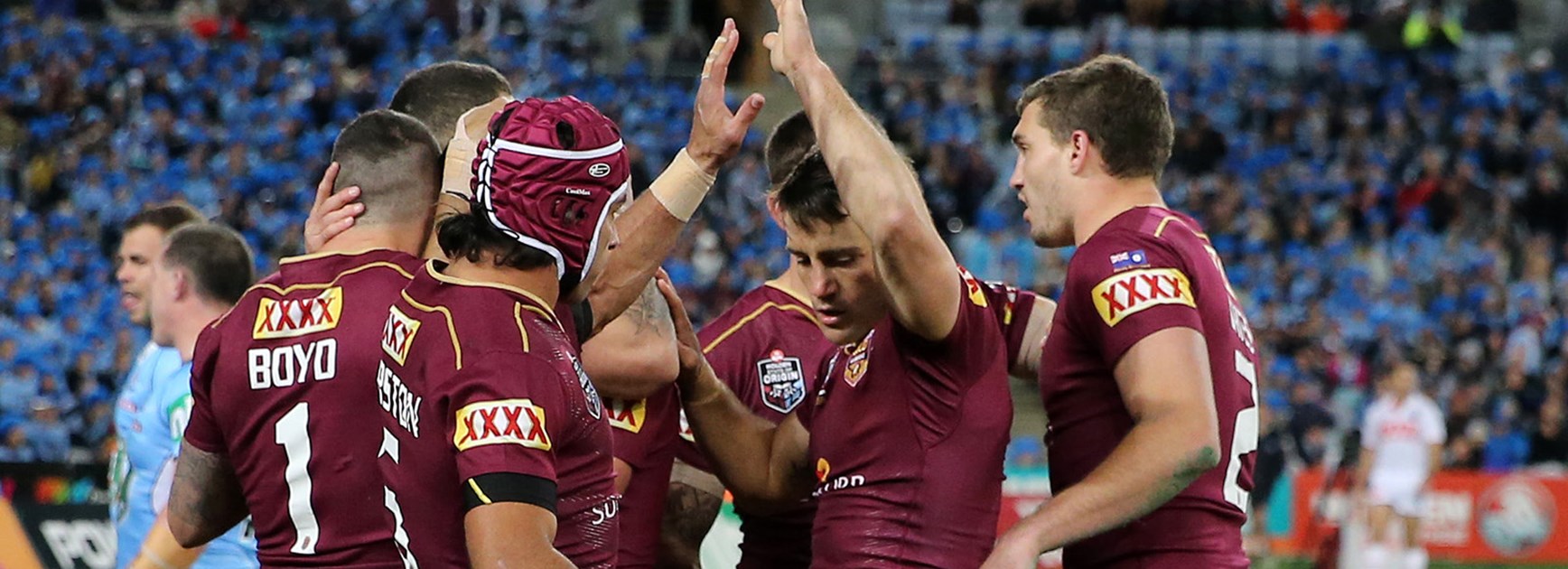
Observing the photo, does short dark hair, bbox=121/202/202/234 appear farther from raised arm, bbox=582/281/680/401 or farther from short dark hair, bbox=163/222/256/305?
raised arm, bbox=582/281/680/401

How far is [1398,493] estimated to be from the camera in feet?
57.7

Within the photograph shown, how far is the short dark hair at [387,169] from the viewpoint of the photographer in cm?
452

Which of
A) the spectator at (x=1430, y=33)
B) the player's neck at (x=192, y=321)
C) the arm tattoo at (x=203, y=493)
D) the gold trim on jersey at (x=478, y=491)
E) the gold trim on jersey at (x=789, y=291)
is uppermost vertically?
the spectator at (x=1430, y=33)

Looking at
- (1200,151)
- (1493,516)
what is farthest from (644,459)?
(1200,151)

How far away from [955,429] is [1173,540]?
56 centimetres

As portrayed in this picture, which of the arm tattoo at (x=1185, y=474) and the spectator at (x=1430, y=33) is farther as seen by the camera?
the spectator at (x=1430, y=33)

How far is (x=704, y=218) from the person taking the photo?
2275 cm

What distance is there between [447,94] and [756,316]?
1130mm

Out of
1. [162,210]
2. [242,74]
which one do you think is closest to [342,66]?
[242,74]

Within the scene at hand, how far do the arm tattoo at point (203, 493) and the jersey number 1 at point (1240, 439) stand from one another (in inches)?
91.3

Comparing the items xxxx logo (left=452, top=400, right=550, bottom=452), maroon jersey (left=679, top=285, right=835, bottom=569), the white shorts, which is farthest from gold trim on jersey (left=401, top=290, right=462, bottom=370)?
the white shorts

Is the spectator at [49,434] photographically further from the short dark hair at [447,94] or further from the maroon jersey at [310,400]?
the maroon jersey at [310,400]

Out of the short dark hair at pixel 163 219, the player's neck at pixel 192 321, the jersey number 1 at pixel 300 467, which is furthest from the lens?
the short dark hair at pixel 163 219

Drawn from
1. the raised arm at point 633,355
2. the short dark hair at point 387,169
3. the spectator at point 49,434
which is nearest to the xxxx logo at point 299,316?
the short dark hair at point 387,169
